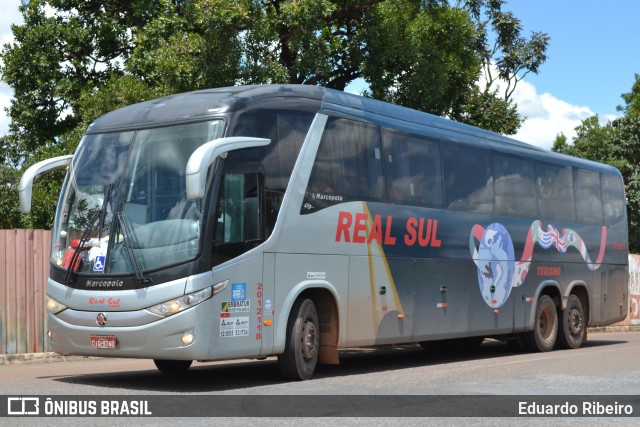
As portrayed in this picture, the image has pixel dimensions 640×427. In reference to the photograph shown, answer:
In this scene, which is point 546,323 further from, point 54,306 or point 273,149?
point 54,306

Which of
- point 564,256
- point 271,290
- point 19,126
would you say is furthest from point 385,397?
point 19,126

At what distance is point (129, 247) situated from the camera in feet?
37.8

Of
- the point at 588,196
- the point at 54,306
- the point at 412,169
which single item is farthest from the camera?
the point at 588,196

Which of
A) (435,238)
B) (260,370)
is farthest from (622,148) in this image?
(260,370)

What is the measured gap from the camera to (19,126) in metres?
27.4

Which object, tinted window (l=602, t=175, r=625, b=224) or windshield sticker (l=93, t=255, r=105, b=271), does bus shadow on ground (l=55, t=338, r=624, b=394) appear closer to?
windshield sticker (l=93, t=255, r=105, b=271)

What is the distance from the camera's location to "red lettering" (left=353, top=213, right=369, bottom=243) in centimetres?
1380

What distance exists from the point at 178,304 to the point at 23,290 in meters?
6.66

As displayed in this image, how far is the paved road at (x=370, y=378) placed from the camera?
443 inches

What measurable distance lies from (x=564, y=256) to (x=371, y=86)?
18.8 ft

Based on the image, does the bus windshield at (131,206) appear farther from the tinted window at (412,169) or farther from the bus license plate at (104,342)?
the tinted window at (412,169)

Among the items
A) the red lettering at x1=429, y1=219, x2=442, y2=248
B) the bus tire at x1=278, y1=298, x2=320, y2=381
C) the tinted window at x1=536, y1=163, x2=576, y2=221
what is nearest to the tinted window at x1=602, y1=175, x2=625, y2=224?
the tinted window at x1=536, y1=163, x2=576, y2=221

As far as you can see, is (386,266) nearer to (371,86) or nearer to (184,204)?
(184,204)

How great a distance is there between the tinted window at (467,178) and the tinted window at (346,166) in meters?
2.18
